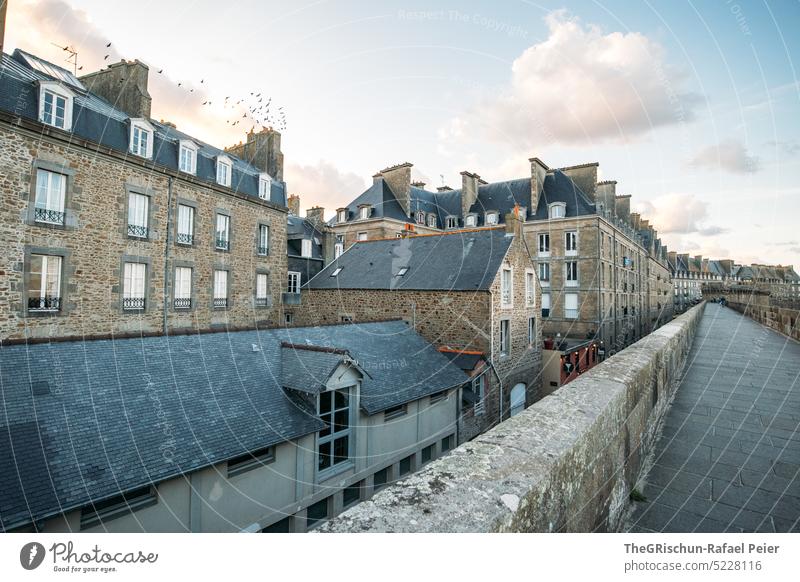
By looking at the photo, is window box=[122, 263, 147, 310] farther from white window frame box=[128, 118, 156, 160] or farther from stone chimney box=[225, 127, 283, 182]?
stone chimney box=[225, 127, 283, 182]

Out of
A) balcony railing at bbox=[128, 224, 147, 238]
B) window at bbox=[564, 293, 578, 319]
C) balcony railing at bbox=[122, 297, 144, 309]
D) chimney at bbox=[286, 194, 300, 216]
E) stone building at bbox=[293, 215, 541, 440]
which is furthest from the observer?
chimney at bbox=[286, 194, 300, 216]

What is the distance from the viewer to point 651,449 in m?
4.80

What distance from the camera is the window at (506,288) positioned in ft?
49.4

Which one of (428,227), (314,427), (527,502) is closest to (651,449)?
(527,502)

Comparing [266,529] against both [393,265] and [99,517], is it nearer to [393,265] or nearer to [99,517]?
[99,517]

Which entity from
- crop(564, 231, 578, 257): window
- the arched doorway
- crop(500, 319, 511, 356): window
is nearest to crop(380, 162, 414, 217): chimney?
crop(564, 231, 578, 257): window

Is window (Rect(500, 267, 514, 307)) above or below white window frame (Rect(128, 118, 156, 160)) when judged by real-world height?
below

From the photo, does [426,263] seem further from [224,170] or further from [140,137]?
[140,137]

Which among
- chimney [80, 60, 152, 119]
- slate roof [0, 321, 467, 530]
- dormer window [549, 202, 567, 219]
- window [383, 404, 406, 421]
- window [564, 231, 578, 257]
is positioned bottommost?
window [383, 404, 406, 421]

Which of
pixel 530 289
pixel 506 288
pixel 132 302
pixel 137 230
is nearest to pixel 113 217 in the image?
pixel 137 230

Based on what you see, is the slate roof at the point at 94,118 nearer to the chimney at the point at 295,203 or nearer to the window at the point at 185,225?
the window at the point at 185,225

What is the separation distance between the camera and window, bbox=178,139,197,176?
1634 cm

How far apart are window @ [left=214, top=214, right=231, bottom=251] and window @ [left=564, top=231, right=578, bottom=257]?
23.7 metres

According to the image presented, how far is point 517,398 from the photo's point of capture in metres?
16.0
